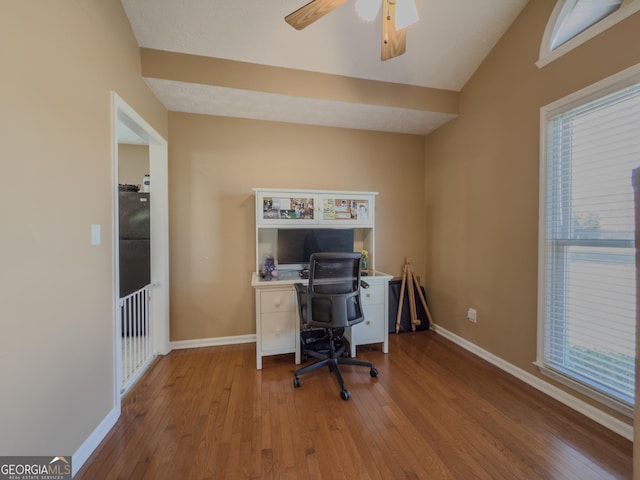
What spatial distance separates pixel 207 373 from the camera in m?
2.20

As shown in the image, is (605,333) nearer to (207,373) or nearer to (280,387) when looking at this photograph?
(280,387)

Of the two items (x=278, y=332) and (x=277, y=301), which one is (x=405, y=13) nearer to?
(x=277, y=301)

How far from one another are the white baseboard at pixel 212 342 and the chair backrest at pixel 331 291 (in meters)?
1.12

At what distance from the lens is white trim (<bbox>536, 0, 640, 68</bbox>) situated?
1.43 metres

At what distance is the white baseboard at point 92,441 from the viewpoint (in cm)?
129

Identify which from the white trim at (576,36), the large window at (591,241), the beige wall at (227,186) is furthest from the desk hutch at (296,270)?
the white trim at (576,36)

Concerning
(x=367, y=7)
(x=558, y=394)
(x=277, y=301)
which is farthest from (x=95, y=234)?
(x=558, y=394)

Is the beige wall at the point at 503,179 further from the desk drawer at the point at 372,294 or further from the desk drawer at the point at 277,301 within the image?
the desk drawer at the point at 277,301

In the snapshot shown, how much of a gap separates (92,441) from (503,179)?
11.6 feet

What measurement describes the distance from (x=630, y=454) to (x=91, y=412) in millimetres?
3061

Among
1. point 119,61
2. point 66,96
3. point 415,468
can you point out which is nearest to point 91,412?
point 66,96

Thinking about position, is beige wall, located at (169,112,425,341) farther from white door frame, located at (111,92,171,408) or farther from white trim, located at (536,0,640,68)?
white trim, located at (536,0,640,68)

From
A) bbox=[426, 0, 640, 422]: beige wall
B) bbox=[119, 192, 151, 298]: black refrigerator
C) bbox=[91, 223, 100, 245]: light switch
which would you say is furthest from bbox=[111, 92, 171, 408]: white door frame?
bbox=[426, 0, 640, 422]: beige wall

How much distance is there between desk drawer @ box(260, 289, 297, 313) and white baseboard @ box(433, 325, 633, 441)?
1930mm
